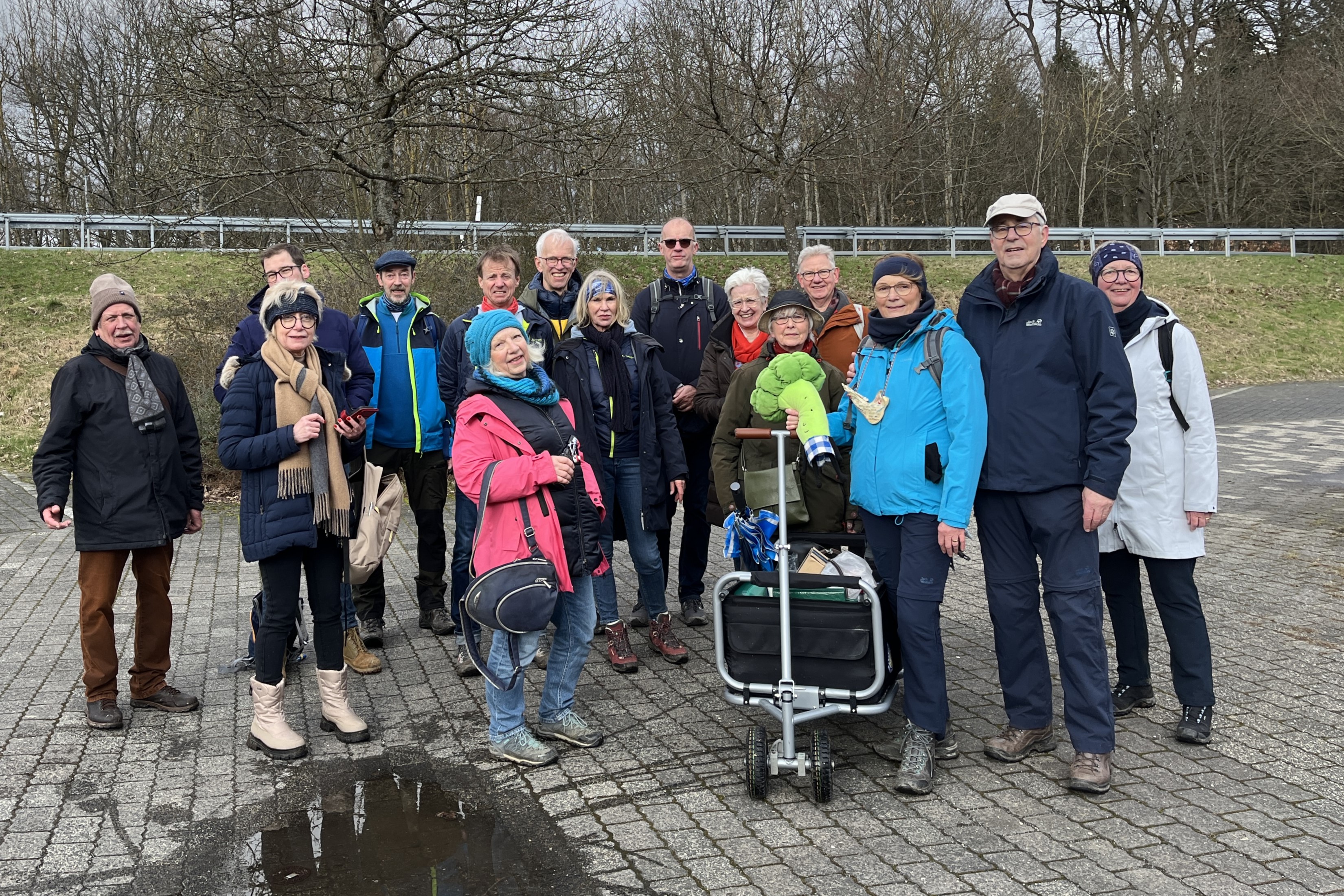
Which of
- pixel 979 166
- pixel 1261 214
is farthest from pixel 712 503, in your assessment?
pixel 1261 214

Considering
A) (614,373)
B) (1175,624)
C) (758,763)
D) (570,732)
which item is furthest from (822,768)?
(614,373)

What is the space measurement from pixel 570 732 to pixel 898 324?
7.78 ft

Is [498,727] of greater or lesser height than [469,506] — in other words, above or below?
below

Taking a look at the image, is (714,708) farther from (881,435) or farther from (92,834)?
(92,834)

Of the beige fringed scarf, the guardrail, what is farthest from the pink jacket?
the guardrail

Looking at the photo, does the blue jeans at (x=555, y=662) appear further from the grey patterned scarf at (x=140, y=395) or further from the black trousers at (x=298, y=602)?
the grey patterned scarf at (x=140, y=395)

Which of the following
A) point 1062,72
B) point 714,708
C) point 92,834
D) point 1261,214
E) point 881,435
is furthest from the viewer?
point 1062,72

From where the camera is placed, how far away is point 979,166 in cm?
3117

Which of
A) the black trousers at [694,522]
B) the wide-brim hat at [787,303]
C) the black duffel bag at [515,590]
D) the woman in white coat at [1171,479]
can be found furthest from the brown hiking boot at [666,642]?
the woman in white coat at [1171,479]

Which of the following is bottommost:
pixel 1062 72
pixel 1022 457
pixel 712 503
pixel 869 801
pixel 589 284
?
pixel 869 801

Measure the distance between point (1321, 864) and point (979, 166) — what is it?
29.8 meters

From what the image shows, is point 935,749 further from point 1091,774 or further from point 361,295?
point 361,295

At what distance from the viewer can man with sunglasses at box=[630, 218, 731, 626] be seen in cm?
680

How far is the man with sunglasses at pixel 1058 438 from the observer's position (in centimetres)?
433
